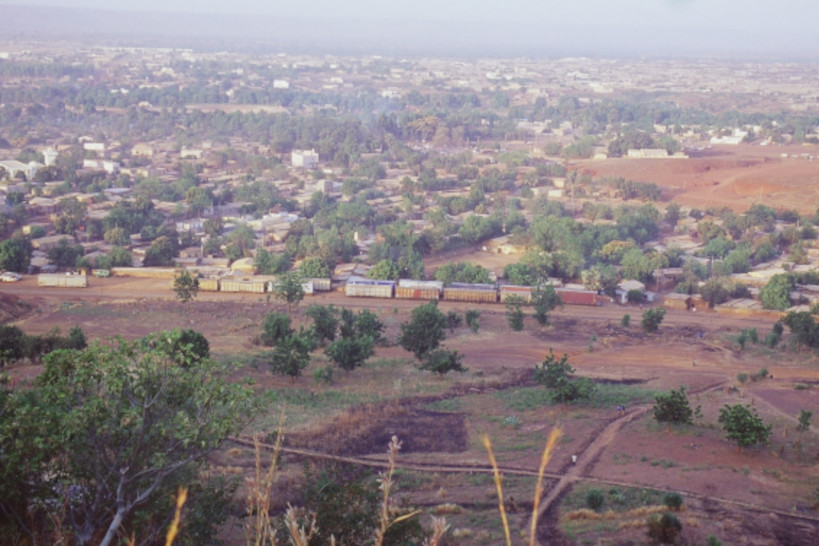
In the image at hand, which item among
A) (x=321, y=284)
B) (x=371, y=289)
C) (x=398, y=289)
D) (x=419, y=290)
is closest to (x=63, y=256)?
(x=321, y=284)

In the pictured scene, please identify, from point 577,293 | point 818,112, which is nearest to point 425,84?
point 818,112

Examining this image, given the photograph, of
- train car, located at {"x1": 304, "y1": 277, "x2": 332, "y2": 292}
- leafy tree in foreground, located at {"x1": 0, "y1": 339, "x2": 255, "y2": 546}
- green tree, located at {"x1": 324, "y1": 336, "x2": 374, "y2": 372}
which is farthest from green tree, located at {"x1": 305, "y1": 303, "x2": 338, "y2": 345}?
leafy tree in foreground, located at {"x1": 0, "y1": 339, "x2": 255, "y2": 546}

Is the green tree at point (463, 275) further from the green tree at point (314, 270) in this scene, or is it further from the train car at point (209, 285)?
the train car at point (209, 285)

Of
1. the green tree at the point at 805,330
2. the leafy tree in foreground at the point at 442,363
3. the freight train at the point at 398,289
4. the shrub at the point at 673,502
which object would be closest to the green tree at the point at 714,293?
the freight train at the point at 398,289

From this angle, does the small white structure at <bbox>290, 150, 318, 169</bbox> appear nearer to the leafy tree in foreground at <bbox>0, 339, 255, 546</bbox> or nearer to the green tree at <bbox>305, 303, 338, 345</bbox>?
the green tree at <bbox>305, 303, 338, 345</bbox>

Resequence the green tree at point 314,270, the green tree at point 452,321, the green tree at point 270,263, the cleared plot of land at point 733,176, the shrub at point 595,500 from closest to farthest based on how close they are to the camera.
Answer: the shrub at point 595,500 < the green tree at point 452,321 < the green tree at point 314,270 < the green tree at point 270,263 < the cleared plot of land at point 733,176

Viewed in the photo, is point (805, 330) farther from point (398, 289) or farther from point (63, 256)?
point (63, 256)

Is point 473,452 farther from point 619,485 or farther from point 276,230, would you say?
point 276,230
